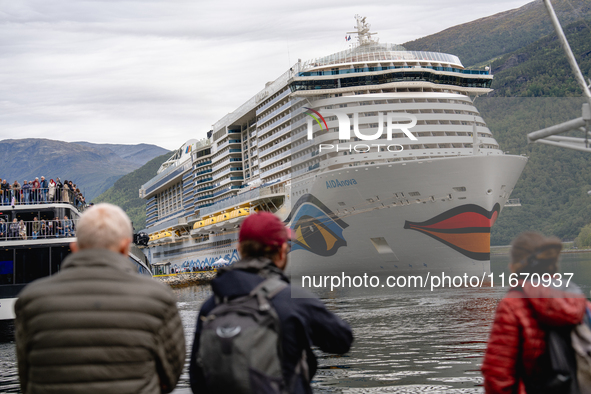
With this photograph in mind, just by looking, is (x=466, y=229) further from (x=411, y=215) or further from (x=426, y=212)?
(x=411, y=215)

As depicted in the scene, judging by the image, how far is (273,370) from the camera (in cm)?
280

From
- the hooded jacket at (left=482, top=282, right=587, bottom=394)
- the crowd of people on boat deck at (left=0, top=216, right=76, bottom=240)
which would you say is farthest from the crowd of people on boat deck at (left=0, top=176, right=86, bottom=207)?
the hooded jacket at (left=482, top=282, right=587, bottom=394)

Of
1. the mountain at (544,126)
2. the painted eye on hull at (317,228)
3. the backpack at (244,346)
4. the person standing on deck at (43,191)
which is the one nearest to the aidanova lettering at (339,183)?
the painted eye on hull at (317,228)

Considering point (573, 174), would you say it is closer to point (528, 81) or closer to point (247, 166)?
point (528, 81)

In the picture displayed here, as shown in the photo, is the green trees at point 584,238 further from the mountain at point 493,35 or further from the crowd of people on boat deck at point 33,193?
the mountain at point 493,35

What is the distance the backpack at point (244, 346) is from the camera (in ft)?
8.96

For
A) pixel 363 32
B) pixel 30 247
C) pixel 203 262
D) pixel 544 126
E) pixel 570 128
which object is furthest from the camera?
pixel 203 262

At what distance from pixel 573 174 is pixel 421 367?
15859 millimetres

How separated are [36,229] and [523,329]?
19.2 metres

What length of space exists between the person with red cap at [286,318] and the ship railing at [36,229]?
17155 mm

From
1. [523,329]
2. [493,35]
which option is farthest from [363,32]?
[493,35]

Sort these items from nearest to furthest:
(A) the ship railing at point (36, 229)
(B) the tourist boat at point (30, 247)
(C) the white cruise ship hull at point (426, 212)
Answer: (B) the tourist boat at point (30, 247) < (A) the ship railing at point (36, 229) < (C) the white cruise ship hull at point (426, 212)

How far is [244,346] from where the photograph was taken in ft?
8.94

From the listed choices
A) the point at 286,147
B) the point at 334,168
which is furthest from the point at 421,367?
the point at 286,147
